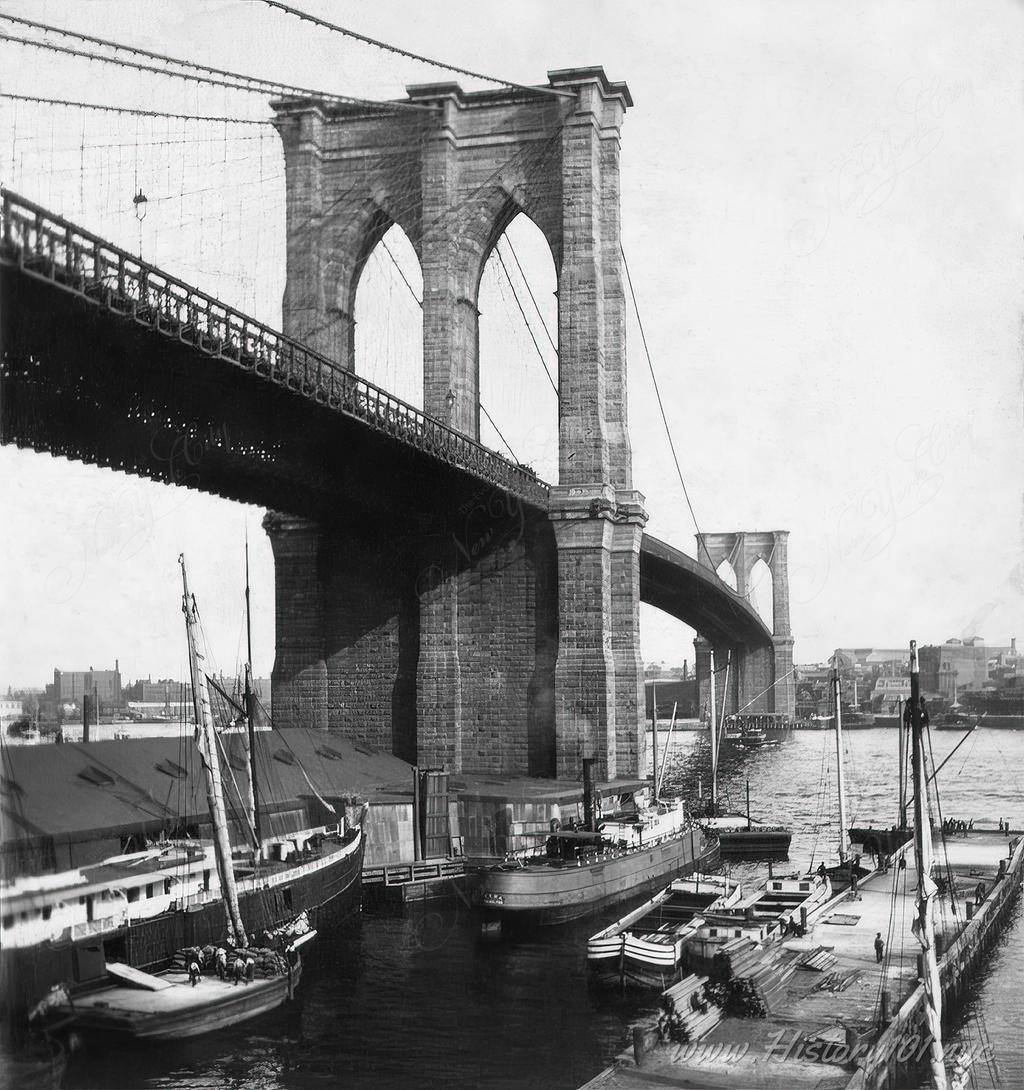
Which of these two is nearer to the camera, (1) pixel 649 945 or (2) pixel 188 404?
(1) pixel 649 945

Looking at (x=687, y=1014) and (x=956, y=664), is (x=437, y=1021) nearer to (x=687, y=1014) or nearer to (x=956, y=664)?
(x=687, y=1014)

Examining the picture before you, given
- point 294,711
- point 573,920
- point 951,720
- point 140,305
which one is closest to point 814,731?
point 951,720

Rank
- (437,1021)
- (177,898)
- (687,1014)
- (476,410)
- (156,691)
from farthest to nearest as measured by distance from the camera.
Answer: (156,691), (476,410), (177,898), (437,1021), (687,1014)

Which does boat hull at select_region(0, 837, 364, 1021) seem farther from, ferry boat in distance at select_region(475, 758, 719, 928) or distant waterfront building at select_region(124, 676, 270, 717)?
distant waterfront building at select_region(124, 676, 270, 717)

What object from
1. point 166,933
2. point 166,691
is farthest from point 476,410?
point 166,933

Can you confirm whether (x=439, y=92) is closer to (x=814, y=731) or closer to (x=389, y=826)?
(x=389, y=826)

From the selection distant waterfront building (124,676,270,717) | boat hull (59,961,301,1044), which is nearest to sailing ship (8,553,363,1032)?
boat hull (59,961,301,1044)
